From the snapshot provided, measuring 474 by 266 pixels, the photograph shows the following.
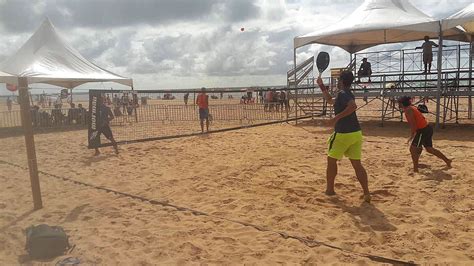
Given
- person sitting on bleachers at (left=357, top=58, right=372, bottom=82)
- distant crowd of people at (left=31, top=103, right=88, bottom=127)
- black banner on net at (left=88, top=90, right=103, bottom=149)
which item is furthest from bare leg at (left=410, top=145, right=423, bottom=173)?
distant crowd of people at (left=31, top=103, right=88, bottom=127)

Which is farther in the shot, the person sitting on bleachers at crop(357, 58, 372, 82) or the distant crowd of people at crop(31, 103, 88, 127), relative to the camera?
the distant crowd of people at crop(31, 103, 88, 127)

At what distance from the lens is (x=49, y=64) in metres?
16.1

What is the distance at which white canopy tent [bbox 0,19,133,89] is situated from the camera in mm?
15362

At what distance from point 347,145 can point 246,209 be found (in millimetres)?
1594

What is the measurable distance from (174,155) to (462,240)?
6.48 m

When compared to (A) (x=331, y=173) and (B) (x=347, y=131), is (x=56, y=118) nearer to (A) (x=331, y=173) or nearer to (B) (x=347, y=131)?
(A) (x=331, y=173)

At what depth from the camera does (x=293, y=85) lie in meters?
17.2

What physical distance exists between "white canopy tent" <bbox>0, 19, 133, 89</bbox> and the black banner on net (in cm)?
727

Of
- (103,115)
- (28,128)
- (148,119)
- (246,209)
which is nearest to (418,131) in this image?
(246,209)

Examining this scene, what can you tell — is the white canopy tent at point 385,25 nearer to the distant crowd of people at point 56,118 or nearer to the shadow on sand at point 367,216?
the shadow on sand at point 367,216

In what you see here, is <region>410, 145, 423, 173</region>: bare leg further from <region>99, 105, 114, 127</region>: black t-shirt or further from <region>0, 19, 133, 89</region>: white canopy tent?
<region>0, 19, 133, 89</region>: white canopy tent

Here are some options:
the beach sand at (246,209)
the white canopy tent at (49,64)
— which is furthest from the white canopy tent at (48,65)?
the beach sand at (246,209)

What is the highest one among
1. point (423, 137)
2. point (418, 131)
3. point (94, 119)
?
point (94, 119)

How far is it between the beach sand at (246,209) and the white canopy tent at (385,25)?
208 inches
